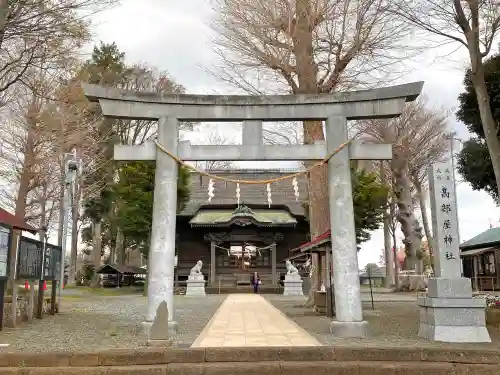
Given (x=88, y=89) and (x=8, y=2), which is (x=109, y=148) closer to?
(x=8, y=2)

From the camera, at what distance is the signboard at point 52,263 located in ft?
40.1

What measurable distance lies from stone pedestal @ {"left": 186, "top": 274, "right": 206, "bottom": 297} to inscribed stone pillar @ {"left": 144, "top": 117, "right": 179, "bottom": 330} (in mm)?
16362

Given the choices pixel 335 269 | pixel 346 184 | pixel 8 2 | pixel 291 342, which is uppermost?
pixel 8 2

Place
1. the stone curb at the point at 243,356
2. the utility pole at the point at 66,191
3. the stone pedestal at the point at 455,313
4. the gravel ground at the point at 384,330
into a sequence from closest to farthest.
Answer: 1. the stone curb at the point at 243,356
2. the gravel ground at the point at 384,330
3. the stone pedestal at the point at 455,313
4. the utility pole at the point at 66,191

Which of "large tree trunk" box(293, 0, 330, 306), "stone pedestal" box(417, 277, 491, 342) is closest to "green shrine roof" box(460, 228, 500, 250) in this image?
"large tree trunk" box(293, 0, 330, 306)

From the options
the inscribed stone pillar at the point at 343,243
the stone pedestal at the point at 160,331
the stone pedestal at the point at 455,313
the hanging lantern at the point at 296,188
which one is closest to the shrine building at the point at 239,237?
the hanging lantern at the point at 296,188

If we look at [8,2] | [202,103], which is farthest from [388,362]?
[8,2]

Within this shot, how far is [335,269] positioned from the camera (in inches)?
353

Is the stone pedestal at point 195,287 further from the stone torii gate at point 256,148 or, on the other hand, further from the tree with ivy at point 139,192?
the stone torii gate at point 256,148

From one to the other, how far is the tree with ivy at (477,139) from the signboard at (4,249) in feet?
41.3

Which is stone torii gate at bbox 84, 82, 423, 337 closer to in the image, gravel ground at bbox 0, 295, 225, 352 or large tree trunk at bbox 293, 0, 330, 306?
gravel ground at bbox 0, 295, 225, 352

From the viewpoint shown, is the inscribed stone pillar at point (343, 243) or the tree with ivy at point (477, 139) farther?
the tree with ivy at point (477, 139)

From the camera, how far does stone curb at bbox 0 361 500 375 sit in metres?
6.05

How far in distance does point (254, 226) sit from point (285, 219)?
2.23m
